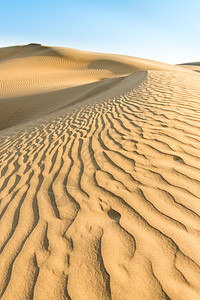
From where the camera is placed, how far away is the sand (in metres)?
1.63

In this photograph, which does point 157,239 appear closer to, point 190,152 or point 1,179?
point 190,152

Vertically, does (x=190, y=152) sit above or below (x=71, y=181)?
above

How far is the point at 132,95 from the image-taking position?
22.5 feet

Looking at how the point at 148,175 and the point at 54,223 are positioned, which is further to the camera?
the point at 148,175

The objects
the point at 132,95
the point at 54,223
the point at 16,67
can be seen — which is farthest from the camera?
the point at 16,67

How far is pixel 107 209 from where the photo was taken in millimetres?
2365

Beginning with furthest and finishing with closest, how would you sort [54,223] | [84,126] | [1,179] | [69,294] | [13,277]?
[84,126], [1,179], [54,223], [13,277], [69,294]

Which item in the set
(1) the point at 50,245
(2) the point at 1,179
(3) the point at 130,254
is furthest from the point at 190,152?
(2) the point at 1,179

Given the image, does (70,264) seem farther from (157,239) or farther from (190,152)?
(190,152)

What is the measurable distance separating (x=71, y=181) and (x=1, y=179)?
1217 mm

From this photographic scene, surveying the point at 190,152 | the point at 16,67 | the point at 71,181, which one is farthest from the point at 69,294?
the point at 16,67

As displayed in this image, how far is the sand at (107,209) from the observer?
1.63 meters

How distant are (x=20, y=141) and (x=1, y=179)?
1.98 metres

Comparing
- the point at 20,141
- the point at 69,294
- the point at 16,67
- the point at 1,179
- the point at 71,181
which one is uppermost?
the point at 69,294
